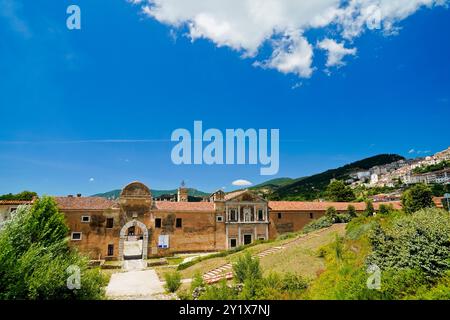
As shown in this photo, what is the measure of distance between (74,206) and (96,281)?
21.0 meters

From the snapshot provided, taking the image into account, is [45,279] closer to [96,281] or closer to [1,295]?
[1,295]

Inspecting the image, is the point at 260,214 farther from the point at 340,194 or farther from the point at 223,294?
the point at 223,294

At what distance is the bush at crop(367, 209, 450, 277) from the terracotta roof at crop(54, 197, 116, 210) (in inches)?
1122

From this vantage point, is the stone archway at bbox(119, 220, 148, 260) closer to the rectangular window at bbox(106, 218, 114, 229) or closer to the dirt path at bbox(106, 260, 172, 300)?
the rectangular window at bbox(106, 218, 114, 229)

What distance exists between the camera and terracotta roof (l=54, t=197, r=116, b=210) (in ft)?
102

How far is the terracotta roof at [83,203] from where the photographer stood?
31016 millimetres

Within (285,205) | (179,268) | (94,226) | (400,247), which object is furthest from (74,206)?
(400,247)

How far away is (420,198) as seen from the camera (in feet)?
82.4

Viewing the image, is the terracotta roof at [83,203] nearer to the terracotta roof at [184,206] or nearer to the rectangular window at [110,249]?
the rectangular window at [110,249]

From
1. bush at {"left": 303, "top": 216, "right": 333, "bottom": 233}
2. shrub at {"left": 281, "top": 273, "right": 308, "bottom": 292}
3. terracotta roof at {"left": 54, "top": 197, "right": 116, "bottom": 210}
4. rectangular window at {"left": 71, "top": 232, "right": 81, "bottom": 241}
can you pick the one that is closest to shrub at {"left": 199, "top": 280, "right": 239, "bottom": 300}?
shrub at {"left": 281, "top": 273, "right": 308, "bottom": 292}

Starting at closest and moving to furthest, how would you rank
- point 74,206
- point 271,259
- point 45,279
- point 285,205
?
point 45,279
point 271,259
point 74,206
point 285,205

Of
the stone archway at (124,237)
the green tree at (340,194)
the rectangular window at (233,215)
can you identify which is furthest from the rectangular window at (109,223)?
the green tree at (340,194)

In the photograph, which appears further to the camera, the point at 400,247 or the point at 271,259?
the point at 271,259
